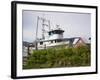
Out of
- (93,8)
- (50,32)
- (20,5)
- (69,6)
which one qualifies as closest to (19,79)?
(50,32)

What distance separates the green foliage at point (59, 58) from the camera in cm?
159

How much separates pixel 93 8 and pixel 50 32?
0.42m

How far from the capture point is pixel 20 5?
153 cm

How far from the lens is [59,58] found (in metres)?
1.66

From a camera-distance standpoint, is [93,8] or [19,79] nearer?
[19,79]

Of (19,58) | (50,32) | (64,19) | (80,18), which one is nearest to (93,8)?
(80,18)

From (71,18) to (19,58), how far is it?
0.51 metres

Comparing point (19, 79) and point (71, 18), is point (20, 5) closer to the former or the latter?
point (71, 18)

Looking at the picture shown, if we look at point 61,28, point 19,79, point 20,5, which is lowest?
point 19,79

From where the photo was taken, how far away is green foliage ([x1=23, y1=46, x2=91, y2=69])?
1.59 meters
